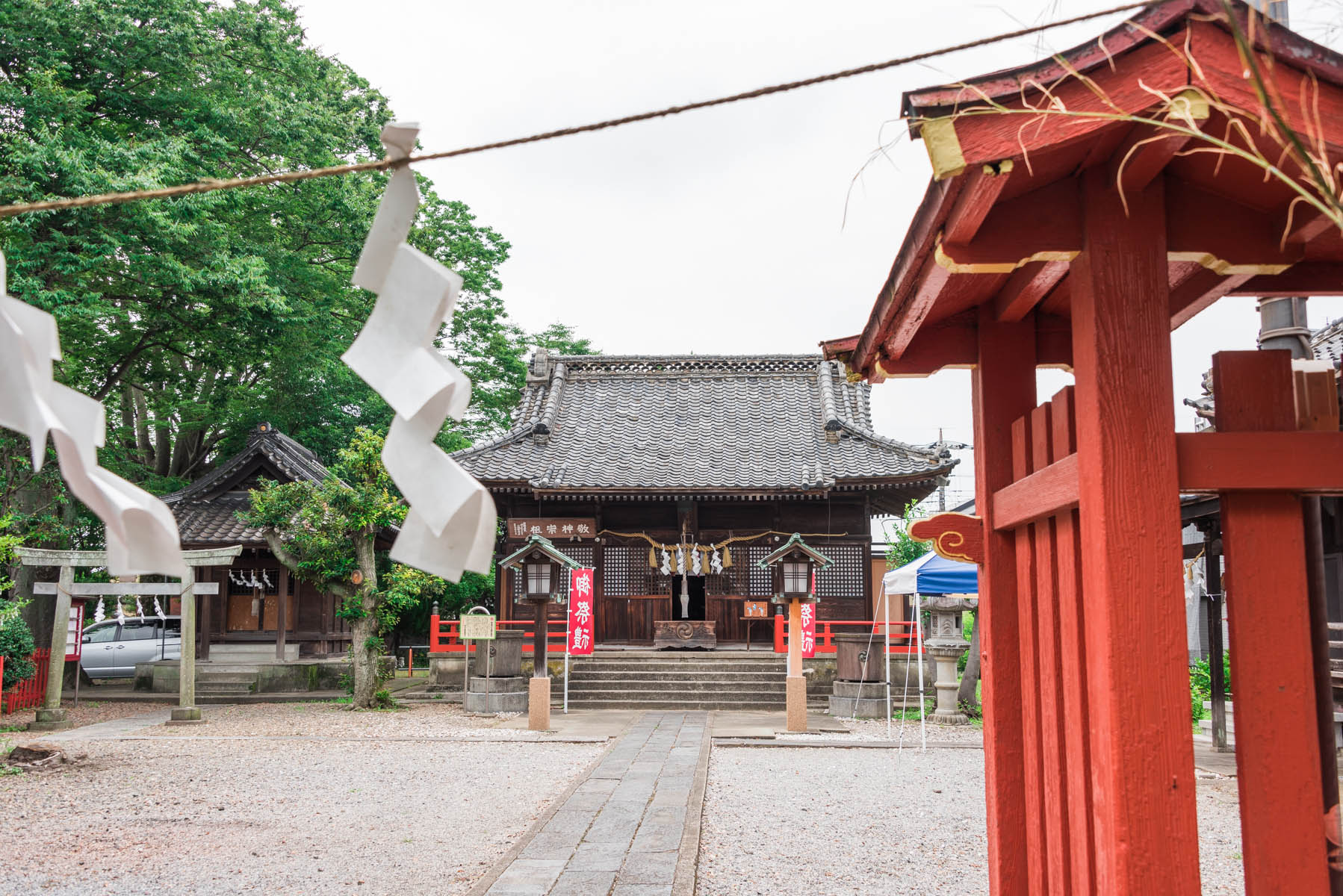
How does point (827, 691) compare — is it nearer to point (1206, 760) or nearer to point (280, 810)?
point (1206, 760)

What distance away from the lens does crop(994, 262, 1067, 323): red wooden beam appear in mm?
2949

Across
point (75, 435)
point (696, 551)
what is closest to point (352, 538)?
point (696, 551)

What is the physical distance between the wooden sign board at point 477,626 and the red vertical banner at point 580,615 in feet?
4.20

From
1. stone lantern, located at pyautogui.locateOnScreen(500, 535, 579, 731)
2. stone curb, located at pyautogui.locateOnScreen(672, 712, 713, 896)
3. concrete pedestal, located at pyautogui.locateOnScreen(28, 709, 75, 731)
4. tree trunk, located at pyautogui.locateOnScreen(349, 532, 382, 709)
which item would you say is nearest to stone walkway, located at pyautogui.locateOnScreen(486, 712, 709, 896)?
stone curb, located at pyautogui.locateOnScreen(672, 712, 713, 896)

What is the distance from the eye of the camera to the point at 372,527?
14.4 metres

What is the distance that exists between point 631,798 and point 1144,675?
606 cm

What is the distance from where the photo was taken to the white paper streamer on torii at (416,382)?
1.62 m

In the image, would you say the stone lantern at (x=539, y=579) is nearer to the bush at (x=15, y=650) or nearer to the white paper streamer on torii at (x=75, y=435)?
the bush at (x=15, y=650)

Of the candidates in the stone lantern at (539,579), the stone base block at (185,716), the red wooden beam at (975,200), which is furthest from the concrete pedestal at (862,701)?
the red wooden beam at (975,200)

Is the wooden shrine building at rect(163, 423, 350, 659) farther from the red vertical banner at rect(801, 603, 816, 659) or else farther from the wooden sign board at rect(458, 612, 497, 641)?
the red vertical banner at rect(801, 603, 816, 659)

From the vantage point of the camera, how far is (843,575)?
58.3 feet

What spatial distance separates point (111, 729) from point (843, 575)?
11860 millimetres

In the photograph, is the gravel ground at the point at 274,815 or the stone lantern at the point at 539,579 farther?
the stone lantern at the point at 539,579

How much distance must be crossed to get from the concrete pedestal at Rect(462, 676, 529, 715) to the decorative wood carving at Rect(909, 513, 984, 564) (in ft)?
39.7
